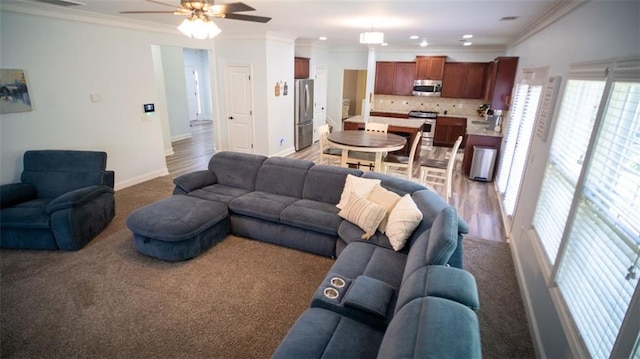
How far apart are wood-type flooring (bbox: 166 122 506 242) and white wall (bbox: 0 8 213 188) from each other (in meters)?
0.99

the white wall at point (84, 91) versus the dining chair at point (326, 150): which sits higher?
the white wall at point (84, 91)

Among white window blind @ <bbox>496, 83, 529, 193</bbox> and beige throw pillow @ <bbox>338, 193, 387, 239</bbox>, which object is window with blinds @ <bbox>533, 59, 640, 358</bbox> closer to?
beige throw pillow @ <bbox>338, 193, 387, 239</bbox>

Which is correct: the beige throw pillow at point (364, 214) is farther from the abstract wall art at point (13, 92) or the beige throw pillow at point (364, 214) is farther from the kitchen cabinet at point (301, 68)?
the kitchen cabinet at point (301, 68)

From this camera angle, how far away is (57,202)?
3271 mm

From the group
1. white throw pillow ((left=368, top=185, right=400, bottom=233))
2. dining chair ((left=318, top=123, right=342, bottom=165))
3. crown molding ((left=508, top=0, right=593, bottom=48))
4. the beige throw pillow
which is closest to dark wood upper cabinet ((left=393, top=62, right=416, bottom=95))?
crown molding ((left=508, top=0, right=593, bottom=48))

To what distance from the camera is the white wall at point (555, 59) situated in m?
1.86

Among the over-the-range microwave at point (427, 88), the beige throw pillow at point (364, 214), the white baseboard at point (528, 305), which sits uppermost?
the over-the-range microwave at point (427, 88)

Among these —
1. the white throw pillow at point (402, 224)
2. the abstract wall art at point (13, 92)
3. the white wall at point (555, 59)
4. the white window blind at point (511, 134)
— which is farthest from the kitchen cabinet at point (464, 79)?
the abstract wall art at point (13, 92)

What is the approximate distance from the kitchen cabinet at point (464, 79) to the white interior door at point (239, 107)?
538cm

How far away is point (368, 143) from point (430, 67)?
5.12 m

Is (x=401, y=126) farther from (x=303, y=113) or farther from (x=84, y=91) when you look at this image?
(x=84, y=91)

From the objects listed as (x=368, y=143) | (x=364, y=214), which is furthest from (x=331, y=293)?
(x=368, y=143)

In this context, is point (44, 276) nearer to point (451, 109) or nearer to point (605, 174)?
point (605, 174)

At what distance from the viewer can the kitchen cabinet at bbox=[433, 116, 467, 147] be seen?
8531mm
